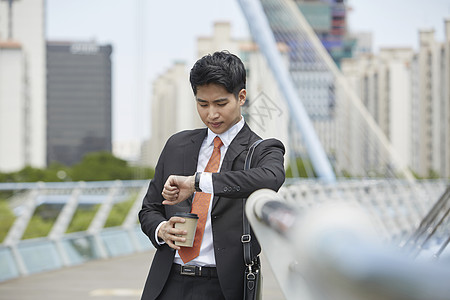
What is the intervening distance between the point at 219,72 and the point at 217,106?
0.07 metres

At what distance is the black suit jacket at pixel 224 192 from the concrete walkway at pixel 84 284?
4175 mm

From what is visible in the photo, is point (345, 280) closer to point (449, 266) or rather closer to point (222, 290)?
point (449, 266)

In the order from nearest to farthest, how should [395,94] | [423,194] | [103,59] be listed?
[423,194], [395,94], [103,59]

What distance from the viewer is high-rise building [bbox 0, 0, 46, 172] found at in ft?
301

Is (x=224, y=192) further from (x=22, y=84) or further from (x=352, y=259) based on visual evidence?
(x=22, y=84)

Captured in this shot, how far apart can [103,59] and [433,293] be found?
14205 centimetres

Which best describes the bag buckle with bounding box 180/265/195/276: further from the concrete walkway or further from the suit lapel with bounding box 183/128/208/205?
the concrete walkway

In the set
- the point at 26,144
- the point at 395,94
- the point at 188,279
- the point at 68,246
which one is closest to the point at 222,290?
the point at 188,279

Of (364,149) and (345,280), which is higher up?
(345,280)

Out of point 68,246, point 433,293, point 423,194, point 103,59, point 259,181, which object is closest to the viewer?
point 433,293

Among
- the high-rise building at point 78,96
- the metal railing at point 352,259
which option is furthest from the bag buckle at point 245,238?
the high-rise building at point 78,96

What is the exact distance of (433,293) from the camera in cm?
42

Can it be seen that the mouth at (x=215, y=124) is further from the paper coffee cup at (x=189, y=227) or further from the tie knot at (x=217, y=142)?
the paper coffee cup at (x=189, y=227)

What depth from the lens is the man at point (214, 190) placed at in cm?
133
